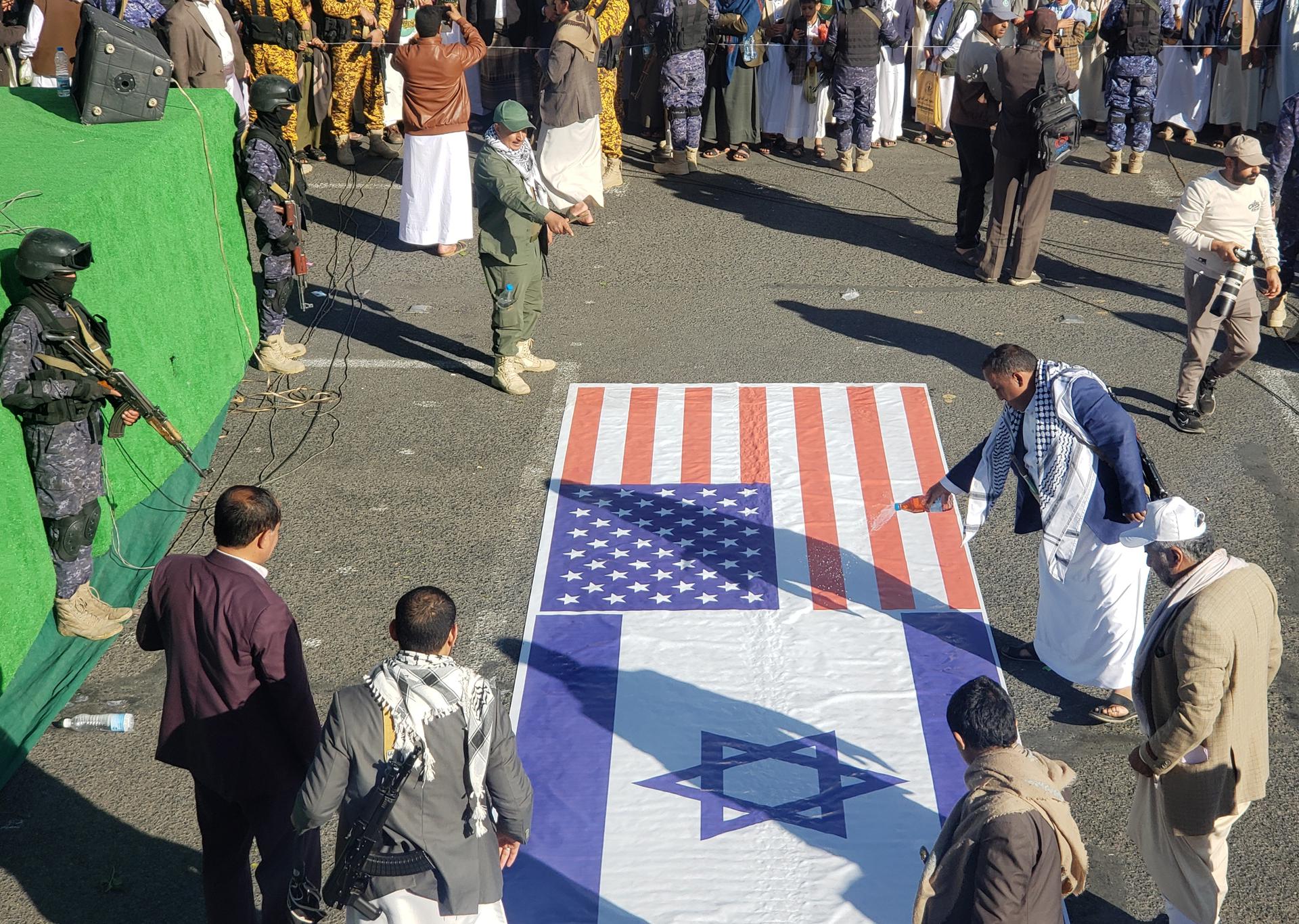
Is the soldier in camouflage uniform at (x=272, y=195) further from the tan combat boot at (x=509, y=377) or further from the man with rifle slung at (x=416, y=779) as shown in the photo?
the man with rifle slung at (x=416, y=779)

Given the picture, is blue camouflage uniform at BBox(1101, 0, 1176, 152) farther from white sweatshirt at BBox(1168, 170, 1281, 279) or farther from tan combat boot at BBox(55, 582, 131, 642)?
tan combat boot at BBox(55, 582, 131, 642)

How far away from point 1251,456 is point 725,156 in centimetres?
796

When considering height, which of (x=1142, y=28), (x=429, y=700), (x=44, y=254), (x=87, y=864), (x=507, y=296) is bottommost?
(x=87, y=864)

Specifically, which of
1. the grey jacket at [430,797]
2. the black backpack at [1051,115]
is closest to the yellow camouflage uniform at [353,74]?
the black backpack at [1051,115]

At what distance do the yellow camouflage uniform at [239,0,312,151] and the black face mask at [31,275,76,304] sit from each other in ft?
23.3

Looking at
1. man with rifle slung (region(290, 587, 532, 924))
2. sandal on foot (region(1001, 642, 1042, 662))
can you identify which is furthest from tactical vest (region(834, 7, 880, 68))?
man with rifle slung (region(290, 587, 532, 924))

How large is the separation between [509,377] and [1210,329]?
4.83 m

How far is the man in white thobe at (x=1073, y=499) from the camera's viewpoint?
5434 mm

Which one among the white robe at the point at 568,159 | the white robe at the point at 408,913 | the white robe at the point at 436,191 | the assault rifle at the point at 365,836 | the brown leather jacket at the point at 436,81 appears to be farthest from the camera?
the white robe at the point at 568,159

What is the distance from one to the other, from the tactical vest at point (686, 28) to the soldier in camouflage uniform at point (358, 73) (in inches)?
120

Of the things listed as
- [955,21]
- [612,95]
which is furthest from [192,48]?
[955,21]

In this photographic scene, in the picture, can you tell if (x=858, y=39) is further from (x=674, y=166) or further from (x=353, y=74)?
(x=353, y=74)

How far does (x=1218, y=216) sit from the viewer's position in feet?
25.7

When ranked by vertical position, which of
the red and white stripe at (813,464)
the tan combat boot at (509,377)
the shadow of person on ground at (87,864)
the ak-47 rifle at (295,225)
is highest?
the ak-47 rifle at (295,225)
